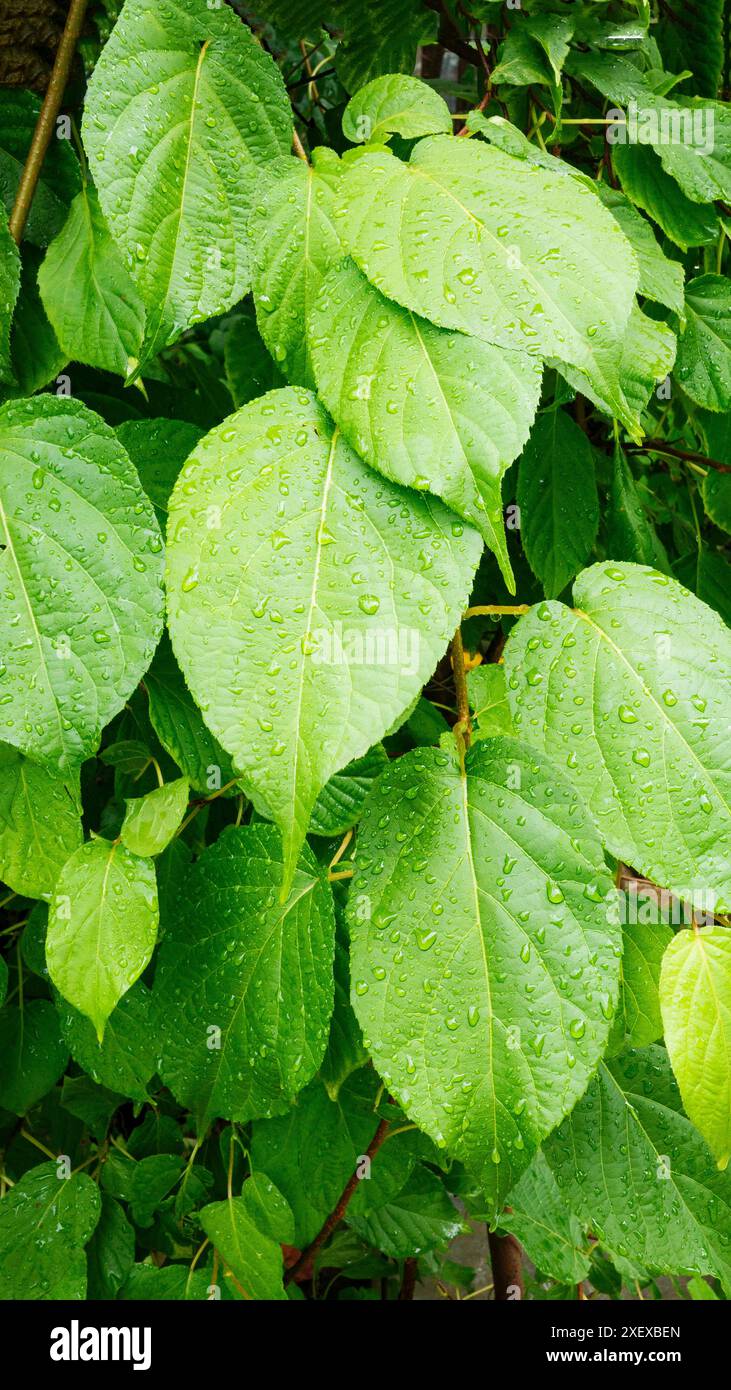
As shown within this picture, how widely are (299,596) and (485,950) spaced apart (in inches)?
8.4

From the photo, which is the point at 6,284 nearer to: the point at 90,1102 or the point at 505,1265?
the point at 90,1102

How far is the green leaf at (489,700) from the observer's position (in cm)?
69

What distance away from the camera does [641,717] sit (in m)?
0.53

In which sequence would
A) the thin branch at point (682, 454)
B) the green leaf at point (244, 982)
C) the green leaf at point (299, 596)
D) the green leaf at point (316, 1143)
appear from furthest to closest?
the thin branch at point (682, 454), the green leaf at point (316, 1143), the green leaf at point (244, 982), the green leaf at point (299, 596)

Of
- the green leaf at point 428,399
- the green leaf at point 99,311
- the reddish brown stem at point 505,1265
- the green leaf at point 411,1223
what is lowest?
the reddish brown stem at point 505,1265

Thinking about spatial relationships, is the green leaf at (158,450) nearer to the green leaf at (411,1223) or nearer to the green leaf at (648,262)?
the green leaf at (648,262)

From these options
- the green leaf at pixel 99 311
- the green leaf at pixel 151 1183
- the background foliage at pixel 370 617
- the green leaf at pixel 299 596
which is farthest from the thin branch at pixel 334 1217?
the green leaf at pixel 99 311

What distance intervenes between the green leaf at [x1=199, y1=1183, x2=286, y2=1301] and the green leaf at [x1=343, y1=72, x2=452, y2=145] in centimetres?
87

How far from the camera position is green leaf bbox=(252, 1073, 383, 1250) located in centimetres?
83

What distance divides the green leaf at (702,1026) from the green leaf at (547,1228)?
0.52m

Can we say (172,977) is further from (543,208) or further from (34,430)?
(543,208)

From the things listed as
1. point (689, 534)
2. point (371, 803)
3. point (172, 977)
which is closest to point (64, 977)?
point (172, 977)

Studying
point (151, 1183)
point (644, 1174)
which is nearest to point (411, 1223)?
point (151, 1183)

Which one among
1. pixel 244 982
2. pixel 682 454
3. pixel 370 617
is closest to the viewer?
pixel 370 617
